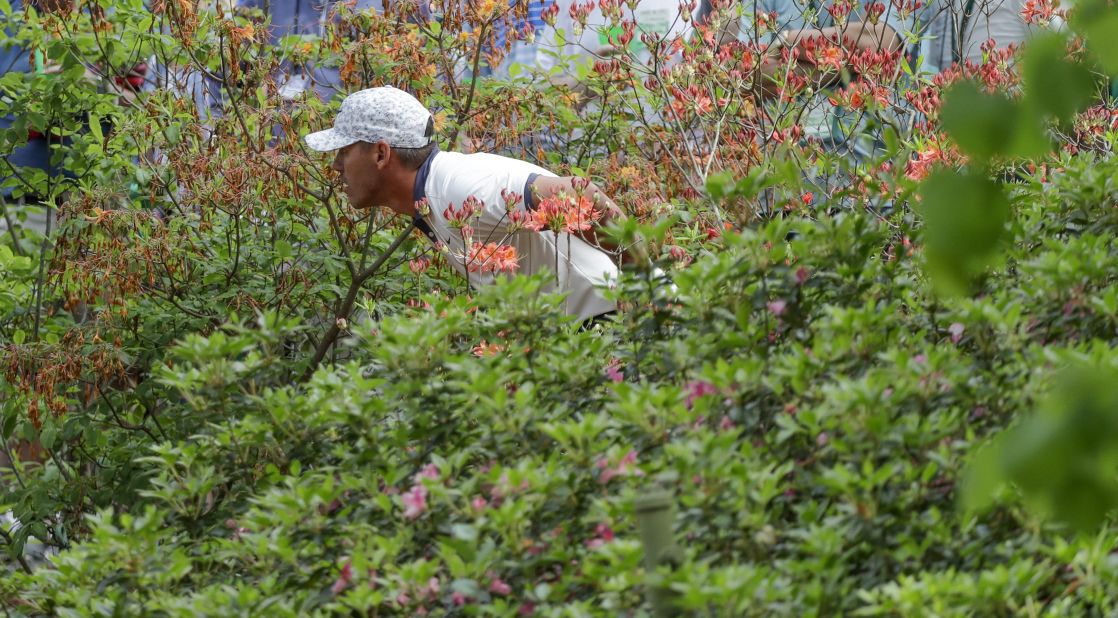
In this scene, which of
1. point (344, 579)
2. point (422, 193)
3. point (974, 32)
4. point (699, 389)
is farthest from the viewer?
point (974, 32)

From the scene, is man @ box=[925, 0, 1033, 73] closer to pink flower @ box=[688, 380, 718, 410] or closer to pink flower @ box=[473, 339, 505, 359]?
pink flower @ box=[473, 339, 505, 359]

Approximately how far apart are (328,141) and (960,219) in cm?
399

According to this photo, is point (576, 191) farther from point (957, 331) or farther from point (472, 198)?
point (957, 331)

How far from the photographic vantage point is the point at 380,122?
486 cm

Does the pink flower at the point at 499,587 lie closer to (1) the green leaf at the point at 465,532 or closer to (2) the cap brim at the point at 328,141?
(1) the green leaf at the point at 465,532

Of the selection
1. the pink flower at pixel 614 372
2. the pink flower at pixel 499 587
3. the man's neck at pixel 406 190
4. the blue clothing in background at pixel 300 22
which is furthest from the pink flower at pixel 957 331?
the blue clothing in background at pixel 300 22

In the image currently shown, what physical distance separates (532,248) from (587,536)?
2.40 metres

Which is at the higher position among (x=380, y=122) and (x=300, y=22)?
(x=300, y=22)

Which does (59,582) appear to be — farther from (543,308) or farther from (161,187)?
(161,187)

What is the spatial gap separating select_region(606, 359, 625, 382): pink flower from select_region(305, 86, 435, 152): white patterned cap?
2.02 meters

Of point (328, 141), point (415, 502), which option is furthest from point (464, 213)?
point (415, 502)

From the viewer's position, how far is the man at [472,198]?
4105 millimetres

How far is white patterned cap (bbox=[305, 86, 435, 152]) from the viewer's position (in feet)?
16.0

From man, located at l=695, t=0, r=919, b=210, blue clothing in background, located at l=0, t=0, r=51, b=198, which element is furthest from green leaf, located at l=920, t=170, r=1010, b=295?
blue clothing in background, located at l=0, t=0, r=51, b=198
